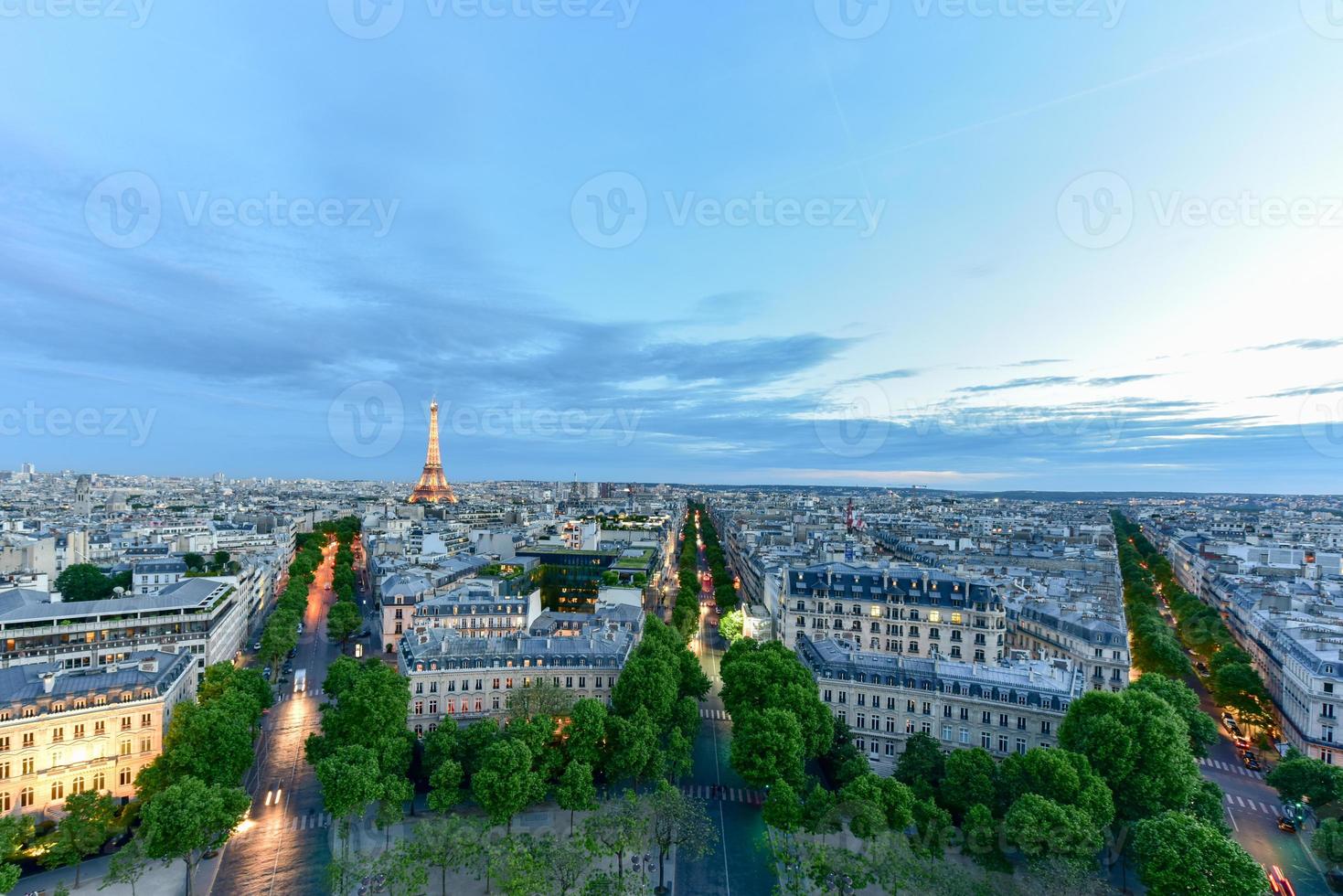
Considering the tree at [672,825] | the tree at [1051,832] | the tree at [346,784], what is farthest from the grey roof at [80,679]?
the tree at [1051,832]

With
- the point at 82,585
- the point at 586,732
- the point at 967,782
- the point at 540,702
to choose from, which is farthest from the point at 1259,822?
the point at 82,585

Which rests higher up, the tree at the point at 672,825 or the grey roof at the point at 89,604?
the grey roof at the point at 89,604

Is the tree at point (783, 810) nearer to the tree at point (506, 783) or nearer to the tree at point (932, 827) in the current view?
the tree at point (932, 827)

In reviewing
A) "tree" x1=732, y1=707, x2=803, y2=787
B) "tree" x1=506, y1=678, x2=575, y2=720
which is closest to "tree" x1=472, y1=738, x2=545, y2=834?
"tree" x1=506, y1=678, x2=575, y2=720

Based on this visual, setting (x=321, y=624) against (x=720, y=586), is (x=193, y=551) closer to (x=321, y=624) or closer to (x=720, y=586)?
(x=321, y=624)

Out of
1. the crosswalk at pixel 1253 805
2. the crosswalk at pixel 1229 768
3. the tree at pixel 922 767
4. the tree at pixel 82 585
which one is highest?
the tree at pixel 82 585

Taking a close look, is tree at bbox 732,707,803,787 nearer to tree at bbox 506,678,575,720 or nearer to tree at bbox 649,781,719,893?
tree at bbox 649,781,719,893
